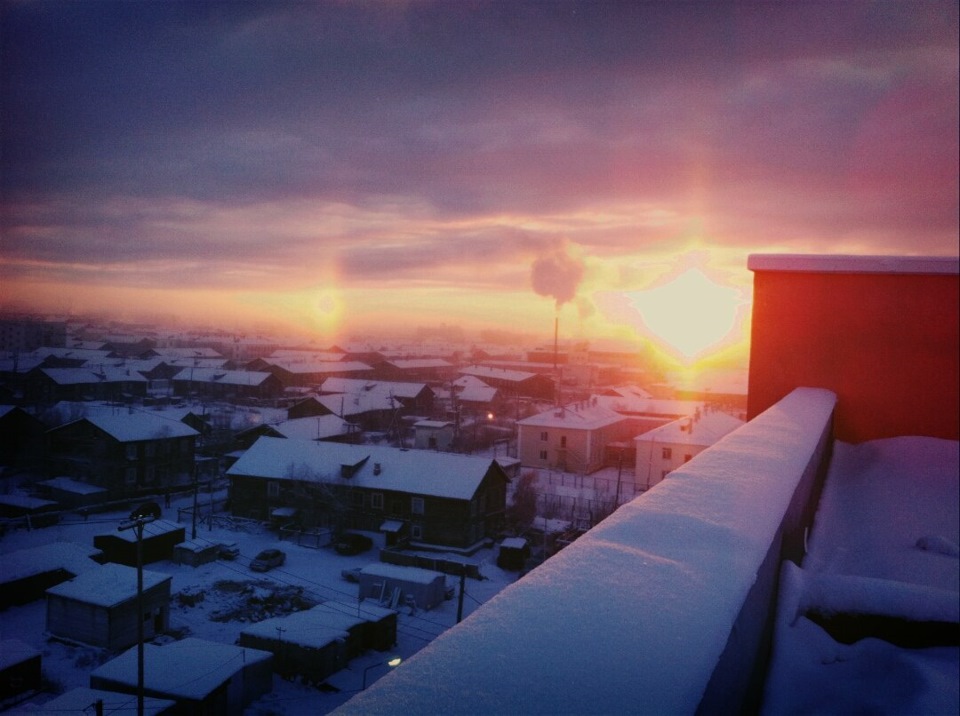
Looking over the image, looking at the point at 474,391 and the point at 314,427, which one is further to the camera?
the point at 474,391

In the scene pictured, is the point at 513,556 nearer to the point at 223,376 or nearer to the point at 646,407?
the point at 223,376

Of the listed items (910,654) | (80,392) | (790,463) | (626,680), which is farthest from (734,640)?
(80,392)

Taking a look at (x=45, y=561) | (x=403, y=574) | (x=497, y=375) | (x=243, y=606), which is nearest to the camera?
(x=45, y=561)

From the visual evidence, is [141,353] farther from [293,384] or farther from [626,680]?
[293,384]

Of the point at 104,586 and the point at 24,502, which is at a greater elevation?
the point at 24,502

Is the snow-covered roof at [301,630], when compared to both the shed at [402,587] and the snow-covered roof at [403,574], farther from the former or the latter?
the snow-covered roof at [403,574]

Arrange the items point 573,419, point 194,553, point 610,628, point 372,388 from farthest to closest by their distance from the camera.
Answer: point 372,388
point 573,419
point 194,553
point 610,628

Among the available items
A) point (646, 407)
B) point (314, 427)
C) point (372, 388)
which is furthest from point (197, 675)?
point (646, 407)

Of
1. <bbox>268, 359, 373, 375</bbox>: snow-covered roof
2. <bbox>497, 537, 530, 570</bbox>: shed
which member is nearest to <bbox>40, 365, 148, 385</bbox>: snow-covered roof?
<bbox>497, 537, 530, 570</bbox>: shed
